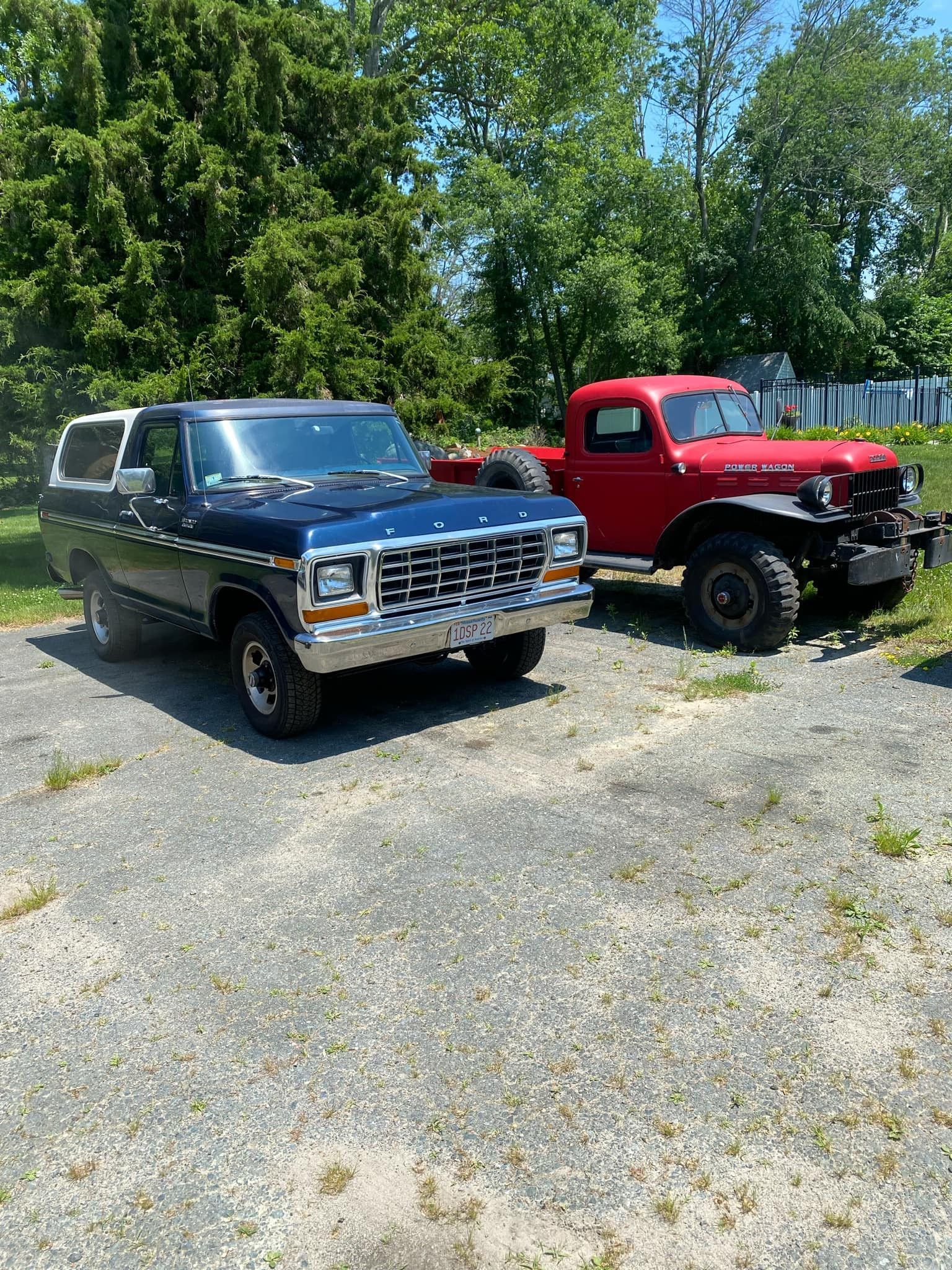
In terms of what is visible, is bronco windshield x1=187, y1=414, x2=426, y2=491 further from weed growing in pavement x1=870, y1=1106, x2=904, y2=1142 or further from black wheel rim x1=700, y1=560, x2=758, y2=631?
weed growing in pavement x1=870, y1=1106, x2=904, y2=1142

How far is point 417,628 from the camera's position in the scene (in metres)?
5.71

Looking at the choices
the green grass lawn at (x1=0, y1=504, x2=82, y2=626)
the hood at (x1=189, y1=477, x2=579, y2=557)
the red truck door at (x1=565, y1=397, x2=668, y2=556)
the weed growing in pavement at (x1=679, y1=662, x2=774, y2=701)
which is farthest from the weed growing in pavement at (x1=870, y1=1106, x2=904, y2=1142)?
the green grass lawn at (x1=0, y1=504, x2=82, y2=626)

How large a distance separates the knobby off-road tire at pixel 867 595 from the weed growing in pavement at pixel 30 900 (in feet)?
21.5

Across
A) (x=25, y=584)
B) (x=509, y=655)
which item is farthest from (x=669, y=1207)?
(x=25, y=584)

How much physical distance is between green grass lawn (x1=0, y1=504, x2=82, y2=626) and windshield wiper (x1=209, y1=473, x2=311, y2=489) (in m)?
5.16

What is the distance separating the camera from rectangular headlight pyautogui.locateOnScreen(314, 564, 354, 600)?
536 cm

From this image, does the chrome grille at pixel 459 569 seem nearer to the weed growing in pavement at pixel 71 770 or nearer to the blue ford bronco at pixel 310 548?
the blue ford bronco at pixel 310 548

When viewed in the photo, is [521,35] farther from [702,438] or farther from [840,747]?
[840,747]

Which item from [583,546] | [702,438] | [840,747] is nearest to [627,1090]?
[840,747]

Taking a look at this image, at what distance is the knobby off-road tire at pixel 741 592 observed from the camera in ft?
24.4

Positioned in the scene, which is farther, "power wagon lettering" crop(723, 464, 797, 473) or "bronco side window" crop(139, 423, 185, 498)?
"power wagon lettering" crop(723, 464, 797, 473)

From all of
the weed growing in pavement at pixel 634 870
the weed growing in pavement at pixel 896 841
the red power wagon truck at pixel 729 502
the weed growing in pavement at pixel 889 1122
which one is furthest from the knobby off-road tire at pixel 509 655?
the weed growing in pavement at pixel 889 1122

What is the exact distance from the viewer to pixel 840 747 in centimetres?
564

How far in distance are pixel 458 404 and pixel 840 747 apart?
35.3ft
